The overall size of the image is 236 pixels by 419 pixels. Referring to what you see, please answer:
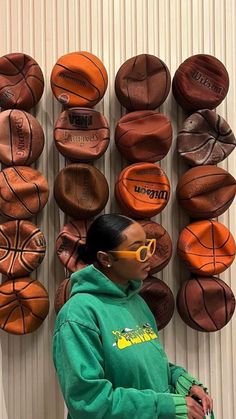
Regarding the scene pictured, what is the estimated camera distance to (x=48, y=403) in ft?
6.16

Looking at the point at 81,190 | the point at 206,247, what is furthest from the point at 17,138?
the point at 206,247

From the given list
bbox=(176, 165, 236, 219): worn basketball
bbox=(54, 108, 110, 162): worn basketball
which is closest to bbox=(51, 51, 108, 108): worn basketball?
bbox=(54, 108, 110, 162): worn basketball

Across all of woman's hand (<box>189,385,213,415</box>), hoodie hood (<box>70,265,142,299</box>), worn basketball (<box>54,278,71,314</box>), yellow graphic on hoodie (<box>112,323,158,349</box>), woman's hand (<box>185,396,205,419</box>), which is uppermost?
hoodie hood (<box>70,265,142,299</box>)

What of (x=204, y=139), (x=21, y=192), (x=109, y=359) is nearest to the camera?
(x=109, y=359)

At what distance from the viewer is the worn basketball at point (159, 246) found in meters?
1.82

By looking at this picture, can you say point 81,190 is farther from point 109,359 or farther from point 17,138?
point 109,359

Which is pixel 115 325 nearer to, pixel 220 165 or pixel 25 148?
pixel 25 148

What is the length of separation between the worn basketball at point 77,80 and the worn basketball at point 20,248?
53 cm

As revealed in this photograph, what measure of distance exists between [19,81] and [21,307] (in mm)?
889

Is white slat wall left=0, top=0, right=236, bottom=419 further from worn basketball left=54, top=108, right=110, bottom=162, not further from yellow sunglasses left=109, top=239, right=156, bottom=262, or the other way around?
yellow sunglasses left=109, top=239, right=156, bottom=262

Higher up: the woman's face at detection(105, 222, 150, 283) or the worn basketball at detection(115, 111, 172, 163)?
the worn basketball at detection(115, 111, 172, 163)

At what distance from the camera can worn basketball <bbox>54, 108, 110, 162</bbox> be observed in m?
1.81

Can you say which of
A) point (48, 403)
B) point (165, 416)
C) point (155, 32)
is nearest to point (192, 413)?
point (165, 416)

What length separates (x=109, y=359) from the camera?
1.27 meters
